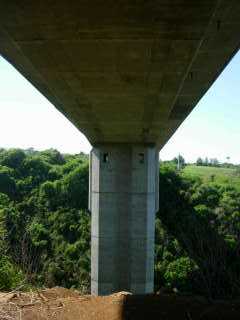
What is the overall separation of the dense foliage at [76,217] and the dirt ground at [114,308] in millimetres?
14611

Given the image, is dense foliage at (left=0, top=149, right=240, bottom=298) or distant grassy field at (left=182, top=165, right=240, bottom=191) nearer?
dense foliage at (left=0, top=149, right=240, bottom=298)

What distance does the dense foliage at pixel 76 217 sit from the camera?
92.9 feet

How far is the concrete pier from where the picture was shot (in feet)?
63.1

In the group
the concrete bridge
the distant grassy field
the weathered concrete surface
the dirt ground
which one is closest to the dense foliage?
the distant grassy field

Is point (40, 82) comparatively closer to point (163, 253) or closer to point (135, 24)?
point (135, 24)

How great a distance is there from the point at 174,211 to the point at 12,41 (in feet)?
99.7

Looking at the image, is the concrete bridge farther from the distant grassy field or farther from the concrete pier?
the distant grassy field

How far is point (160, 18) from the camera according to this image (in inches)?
234

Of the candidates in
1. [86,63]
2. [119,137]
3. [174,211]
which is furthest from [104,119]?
[174,211]

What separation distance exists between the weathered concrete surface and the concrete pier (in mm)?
7667

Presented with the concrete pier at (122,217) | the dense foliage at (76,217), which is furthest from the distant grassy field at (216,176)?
the concrete pier at (122,217)

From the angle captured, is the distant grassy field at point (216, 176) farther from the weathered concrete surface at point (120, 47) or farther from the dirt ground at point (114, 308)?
the dirt ground at point (114, 308)

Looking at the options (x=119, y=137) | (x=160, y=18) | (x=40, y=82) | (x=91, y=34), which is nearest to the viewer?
(x=160, y=18)

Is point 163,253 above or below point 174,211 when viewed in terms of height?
below
